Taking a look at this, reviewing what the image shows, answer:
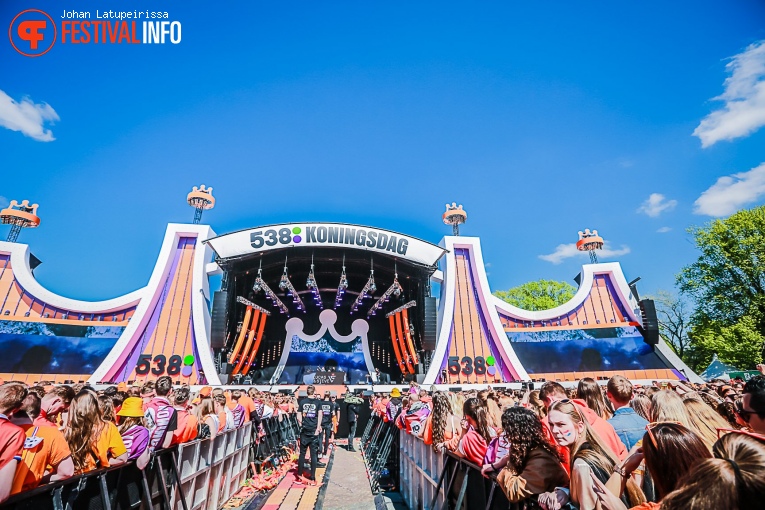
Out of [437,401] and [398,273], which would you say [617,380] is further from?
[398,273]

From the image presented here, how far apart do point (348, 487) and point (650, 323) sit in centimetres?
2603

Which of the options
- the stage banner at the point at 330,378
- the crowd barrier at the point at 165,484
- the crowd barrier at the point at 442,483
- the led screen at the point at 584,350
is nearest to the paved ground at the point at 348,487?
the crowd barrier at the point at 442,483

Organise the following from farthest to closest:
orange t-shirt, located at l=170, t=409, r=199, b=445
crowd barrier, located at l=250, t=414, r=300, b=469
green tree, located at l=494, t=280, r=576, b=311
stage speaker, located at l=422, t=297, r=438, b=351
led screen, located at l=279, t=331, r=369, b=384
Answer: green tree, located at l=494, t=280, r=576, b=311
led screen, located at l=279, t=331, r=369, b=384
stage speaker, located at l=422, t=297, r=438, b=351
crowd barrier, located at l=250, t=414, r=300, b=469
orange t-shirt, located at l=170, t=409, r=199, b=445

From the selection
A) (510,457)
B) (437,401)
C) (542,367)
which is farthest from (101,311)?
(542,367)

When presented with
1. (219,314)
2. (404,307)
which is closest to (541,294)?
(404,307)

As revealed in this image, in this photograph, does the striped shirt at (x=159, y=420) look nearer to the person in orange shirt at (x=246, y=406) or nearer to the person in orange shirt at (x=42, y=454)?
the person in orange shirt at (x=42, y=454)

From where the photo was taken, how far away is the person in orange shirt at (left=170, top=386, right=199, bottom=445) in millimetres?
4285

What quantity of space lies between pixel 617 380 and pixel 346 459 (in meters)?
8.74

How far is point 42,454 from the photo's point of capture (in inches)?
100

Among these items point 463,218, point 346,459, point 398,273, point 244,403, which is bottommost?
point 346,459

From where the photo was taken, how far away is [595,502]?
185 cm

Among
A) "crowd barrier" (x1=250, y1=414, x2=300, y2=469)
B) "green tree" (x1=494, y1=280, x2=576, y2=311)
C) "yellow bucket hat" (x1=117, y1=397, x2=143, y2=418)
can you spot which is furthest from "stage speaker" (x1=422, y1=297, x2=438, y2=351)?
"green tree" (x1=494, y1=280, x2=576, y2=311)

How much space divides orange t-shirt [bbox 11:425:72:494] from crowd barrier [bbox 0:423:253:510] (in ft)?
0.64

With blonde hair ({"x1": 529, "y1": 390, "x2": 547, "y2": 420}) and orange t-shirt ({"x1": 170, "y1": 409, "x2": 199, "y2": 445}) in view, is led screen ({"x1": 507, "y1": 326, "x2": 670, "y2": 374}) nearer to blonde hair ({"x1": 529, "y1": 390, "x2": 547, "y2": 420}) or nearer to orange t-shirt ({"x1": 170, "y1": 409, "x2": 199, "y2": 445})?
blonde hair ({"x1": 529, "y1": 390, "x2": 547, "y2": 420})
